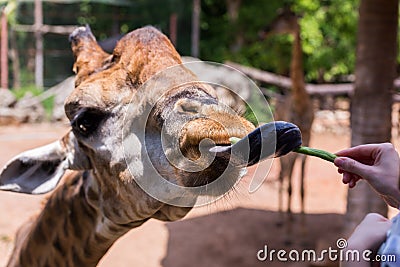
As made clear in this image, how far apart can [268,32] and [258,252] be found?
313 centimetres

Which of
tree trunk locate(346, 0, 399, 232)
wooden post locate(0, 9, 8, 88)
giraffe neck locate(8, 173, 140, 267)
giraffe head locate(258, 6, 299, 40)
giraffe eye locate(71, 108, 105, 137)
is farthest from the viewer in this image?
wooden post locate(0, 9, 8, 88)

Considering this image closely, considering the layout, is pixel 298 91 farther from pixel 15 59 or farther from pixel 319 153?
pixel 15 59

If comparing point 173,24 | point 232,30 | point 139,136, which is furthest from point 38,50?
point 139,136

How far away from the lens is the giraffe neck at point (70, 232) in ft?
6.84

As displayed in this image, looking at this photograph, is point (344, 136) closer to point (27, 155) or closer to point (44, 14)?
point (44, 14)

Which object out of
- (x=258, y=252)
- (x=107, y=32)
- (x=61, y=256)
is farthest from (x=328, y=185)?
(x=107, y=32)

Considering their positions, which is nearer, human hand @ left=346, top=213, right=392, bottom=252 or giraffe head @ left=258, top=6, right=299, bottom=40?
human hand @ left=346, top=213, right=392, bottom=252

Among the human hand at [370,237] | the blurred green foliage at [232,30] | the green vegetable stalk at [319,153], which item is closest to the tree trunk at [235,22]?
the blurred green foliage at [232,30]

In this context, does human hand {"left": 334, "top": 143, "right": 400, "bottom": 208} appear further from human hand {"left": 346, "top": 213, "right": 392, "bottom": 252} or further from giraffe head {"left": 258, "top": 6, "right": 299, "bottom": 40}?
giraffe head {"left": 258, "top": 6, "right": 299, "bottom": 40}

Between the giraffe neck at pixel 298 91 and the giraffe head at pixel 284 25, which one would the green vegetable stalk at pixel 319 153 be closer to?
the giraffe neck at pixel 298 91

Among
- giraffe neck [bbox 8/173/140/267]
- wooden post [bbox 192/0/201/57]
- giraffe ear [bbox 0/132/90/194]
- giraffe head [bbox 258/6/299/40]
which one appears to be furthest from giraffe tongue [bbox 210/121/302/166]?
wooden post [bbox 192/0/201/57]

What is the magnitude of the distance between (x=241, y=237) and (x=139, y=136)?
Result: 4.71m

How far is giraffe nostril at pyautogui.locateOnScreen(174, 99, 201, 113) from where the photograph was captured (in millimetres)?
1556

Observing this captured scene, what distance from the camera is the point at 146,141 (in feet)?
5.82
